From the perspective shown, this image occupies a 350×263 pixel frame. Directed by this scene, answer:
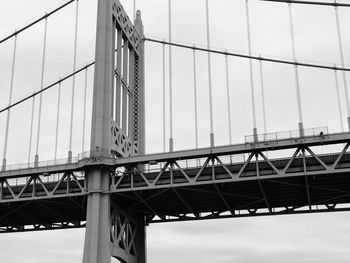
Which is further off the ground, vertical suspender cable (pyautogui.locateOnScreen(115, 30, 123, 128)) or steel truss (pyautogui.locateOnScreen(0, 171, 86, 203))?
vertical suspender cable (pyautogui.locateOnScreen(115, 30, 123, 128))

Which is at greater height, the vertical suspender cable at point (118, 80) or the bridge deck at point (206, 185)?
the vertical suspender cable at point (118, 80)

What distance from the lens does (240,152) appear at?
146ft

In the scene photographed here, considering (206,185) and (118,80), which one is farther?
(118,80)

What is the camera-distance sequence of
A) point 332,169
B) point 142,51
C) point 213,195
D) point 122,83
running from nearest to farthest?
point 332,169
point 213,195
point 122,83
point 142,51

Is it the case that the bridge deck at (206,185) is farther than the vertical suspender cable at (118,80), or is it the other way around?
the vertical suspender cable at (118,80)

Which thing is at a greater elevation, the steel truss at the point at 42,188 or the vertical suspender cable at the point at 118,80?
the vertical suspender cable at the point at 118,80

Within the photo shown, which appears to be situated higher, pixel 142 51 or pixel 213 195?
pixel 142 51

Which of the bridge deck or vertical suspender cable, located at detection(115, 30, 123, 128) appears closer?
the bridge deck

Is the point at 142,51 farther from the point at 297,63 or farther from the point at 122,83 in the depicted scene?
the point at 297,63

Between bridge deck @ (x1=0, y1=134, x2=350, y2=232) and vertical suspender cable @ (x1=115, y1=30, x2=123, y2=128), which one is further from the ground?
vertical suspender cable @ (x1=115, y1=30, x2=123, y2=128)

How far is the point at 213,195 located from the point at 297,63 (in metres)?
13.2

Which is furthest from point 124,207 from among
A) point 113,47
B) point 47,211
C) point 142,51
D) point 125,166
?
point 142,51

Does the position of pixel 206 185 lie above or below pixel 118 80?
below

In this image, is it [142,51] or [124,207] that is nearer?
[124,207]
